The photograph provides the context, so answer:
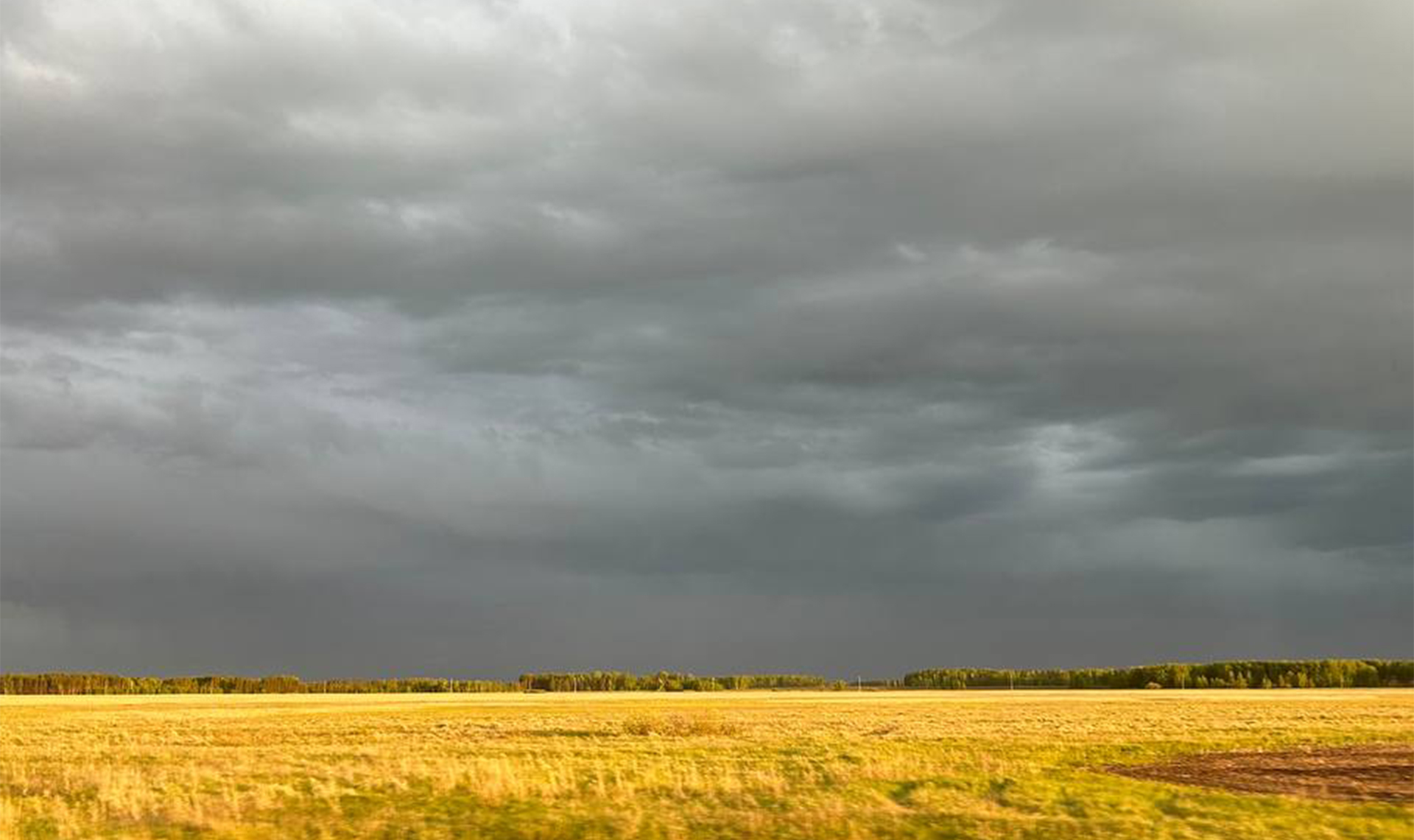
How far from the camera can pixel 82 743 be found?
65.7m

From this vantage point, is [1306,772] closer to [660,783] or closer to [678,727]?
[660,783]

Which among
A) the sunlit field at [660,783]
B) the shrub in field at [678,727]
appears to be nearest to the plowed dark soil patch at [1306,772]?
the sunlit field at [660,783]

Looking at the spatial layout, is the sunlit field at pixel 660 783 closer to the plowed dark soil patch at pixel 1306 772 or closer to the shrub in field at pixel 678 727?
the shrub in field at pixel 678 727

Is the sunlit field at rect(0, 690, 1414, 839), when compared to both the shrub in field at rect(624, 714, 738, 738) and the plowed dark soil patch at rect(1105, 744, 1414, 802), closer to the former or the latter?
the shrub in field at rect(624, 714, 738, 738)

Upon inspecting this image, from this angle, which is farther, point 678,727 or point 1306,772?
point 678,727

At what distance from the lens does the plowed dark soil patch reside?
36094 millimetres

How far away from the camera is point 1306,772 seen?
141 feet

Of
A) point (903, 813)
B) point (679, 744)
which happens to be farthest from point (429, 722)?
point (903, 813)

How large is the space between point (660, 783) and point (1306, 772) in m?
23.4

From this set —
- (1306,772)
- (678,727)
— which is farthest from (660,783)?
(678,727)

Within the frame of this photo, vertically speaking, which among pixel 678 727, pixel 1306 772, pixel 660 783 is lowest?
pixel 678 727

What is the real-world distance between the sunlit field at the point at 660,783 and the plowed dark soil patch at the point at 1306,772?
209 cm

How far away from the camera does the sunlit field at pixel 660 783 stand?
28.5 m

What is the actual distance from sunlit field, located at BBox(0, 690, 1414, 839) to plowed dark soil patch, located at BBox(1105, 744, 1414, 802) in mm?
2089
